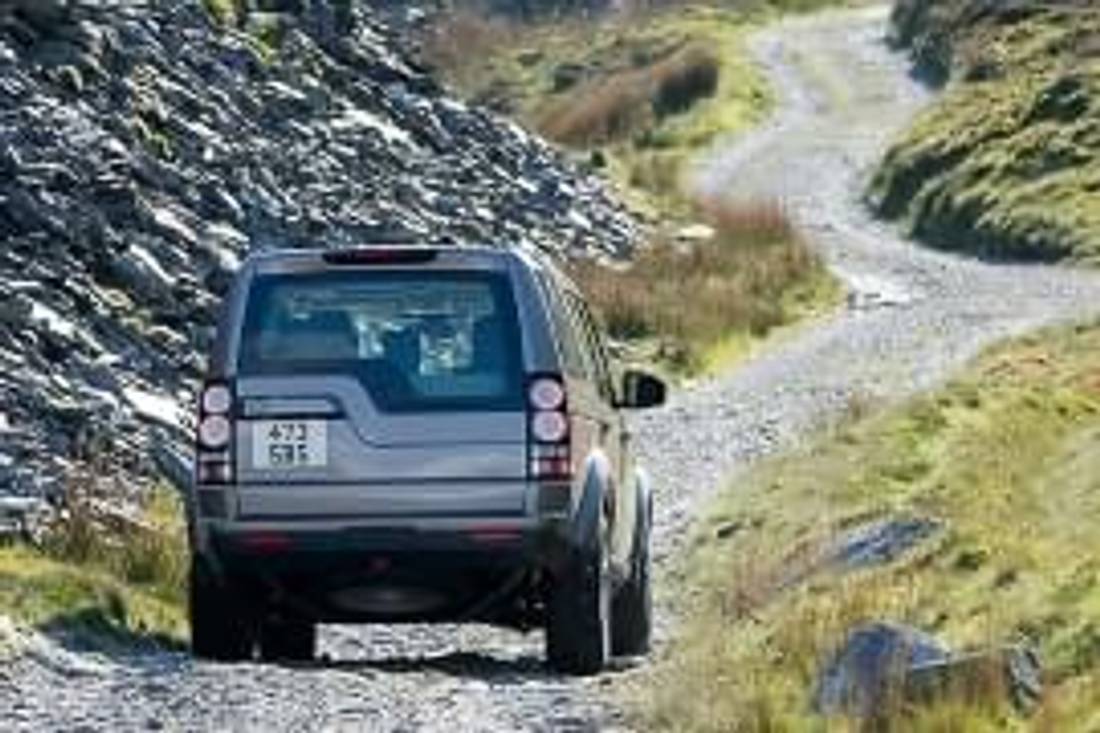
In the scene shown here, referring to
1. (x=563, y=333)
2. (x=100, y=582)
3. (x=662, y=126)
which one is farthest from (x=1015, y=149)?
(x=563, y=333)

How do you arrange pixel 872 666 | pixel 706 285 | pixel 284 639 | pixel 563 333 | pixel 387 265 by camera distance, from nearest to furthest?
pixel 872 666
pixel 387 265
pixel 563 333
pixel 284 639
pixel 706 285

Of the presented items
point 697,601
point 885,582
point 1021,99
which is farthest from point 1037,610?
point 1021,99

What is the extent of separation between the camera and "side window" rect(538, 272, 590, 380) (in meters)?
14.8

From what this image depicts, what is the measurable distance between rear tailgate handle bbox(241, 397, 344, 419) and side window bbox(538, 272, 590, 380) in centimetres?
107

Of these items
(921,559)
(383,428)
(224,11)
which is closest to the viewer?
(383,428)

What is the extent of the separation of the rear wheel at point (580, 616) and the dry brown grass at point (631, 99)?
53.3 meters

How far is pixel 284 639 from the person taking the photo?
15.7 metres

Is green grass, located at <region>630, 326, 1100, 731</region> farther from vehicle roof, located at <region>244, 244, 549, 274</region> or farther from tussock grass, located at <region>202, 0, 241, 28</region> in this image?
tussock grass, located at <region>202, 0, 241, 28</region>

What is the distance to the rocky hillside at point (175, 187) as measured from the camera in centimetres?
2125

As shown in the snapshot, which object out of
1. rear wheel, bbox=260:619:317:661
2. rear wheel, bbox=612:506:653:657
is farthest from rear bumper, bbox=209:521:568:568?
rear wheel, bbox=612:506:653:657

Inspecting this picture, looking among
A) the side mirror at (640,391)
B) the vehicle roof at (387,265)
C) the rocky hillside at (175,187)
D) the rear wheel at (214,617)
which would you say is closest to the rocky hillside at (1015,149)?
the rocky hillside at (175,187)

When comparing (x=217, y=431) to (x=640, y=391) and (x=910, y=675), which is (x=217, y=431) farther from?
(x=910, y=675)

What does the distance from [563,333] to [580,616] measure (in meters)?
1.29

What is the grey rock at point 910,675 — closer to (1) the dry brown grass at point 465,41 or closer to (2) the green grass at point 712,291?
(2) the green grass at point 712,291
